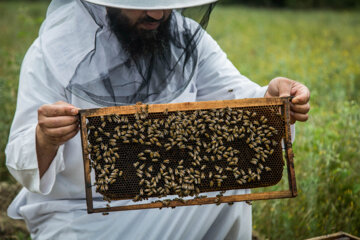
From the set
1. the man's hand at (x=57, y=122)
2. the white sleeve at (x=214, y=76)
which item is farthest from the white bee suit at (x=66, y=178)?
the white sleeve at (x=214, y=76)

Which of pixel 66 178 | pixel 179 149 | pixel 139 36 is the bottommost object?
pixel 66 178

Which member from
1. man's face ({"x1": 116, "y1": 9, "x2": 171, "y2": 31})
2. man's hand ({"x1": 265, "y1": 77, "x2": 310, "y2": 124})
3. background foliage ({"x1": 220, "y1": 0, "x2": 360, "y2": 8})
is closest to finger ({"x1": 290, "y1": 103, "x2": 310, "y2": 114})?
man's hand ({"x1": 265, "y1": 77, "x2": 310, "y2": 124})

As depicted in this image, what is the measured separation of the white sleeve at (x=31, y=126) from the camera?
247 centimetres

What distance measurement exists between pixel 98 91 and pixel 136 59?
0.33 m

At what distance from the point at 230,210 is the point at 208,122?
2.69 ft

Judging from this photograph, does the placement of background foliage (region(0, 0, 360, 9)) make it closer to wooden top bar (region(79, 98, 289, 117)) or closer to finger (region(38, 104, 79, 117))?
wooden top bar (region(79, 98, 289, 117))

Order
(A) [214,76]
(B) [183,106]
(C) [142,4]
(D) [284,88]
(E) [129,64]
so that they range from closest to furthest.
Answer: (C) [142,4], (B) [183,106], (E) [129,64], (D) [284,88], (A) [214,76]

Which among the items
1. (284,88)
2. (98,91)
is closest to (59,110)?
(98,91)

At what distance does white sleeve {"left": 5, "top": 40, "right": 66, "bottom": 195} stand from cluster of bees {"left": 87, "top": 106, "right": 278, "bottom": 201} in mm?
436

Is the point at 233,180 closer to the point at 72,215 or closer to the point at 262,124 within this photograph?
the point at 262,124

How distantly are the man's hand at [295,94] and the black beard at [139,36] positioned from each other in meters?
0.82

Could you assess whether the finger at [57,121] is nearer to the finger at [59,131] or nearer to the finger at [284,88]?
the finger at [59,131]

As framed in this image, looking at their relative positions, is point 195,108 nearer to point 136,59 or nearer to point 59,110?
point 136,59

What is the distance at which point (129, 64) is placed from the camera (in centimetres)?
259
